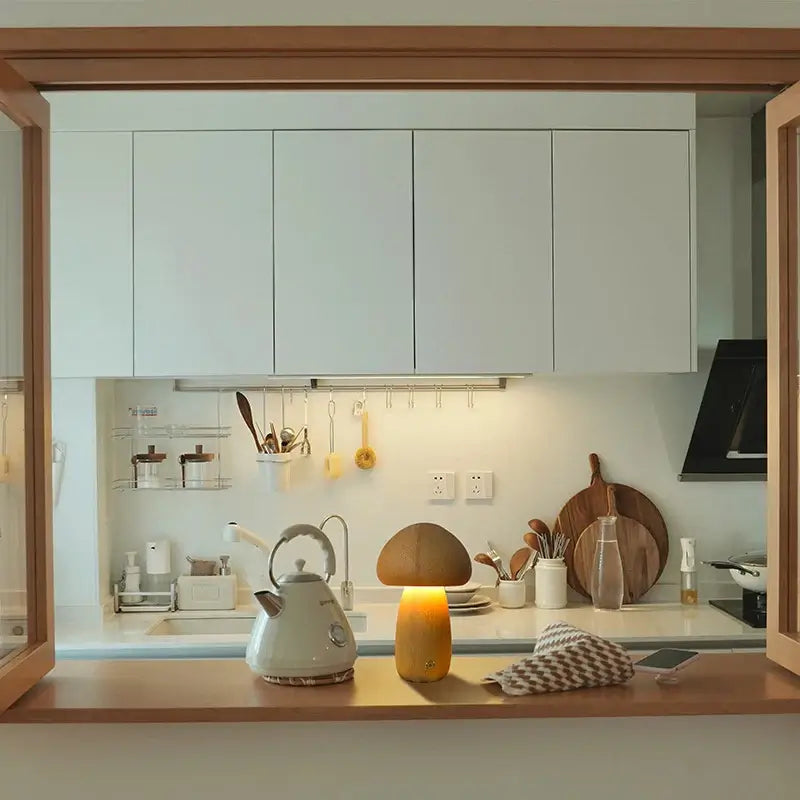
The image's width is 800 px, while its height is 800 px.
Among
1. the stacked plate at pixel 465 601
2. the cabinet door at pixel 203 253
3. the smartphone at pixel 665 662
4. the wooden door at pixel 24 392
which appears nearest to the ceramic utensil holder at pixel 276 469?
the cabinet door at pixel 203 253

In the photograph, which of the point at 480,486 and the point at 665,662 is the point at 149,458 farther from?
the point at 665,662

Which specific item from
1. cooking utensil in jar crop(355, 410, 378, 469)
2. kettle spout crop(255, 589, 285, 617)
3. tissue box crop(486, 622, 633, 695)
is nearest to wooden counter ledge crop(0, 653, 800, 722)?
tissue box crop(486, 622, 633, 695)

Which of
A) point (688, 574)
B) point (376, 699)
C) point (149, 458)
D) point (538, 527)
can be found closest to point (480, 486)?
point (538, 527)

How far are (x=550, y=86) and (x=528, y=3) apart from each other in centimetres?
15

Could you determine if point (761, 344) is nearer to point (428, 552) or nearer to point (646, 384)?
point (646, 384)

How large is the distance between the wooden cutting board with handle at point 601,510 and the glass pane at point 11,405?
84.8 inches

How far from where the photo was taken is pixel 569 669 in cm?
170

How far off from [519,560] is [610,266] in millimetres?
998

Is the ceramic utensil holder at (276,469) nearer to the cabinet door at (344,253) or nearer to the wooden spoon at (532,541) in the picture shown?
the cabinet door at (344,253)

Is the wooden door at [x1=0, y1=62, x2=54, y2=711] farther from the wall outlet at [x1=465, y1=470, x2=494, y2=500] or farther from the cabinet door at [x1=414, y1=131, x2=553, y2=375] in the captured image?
the wall outlet at [x1=465, y1=470, x2=494, y2=500]

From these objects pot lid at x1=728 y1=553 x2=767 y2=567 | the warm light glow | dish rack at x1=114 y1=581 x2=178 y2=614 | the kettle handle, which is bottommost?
dish rack at x1=114 y1=581 x2=178 y2=614

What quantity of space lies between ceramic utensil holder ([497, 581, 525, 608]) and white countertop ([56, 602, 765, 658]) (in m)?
0.03

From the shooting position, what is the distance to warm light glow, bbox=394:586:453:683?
174 centimetres

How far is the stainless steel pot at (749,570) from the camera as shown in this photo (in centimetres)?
324
